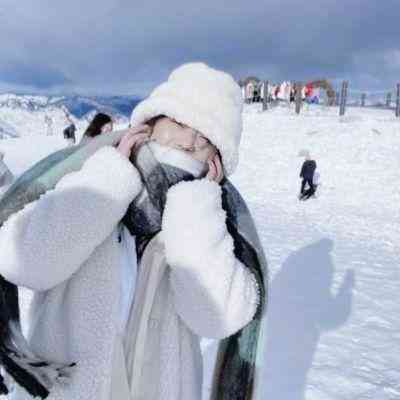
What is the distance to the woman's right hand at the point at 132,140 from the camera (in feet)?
3.90

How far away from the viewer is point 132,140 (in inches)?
47.2

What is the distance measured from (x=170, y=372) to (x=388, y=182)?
47.9 ft

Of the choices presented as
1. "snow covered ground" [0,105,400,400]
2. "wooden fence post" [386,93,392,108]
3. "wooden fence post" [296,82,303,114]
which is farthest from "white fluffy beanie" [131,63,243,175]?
"wooden fence post" [386,93,392,108]

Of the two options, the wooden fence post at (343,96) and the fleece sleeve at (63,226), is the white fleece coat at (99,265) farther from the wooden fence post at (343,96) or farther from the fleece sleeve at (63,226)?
the wooden fence post at (343,96)

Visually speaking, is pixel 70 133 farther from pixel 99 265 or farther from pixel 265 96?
pixel 99 265

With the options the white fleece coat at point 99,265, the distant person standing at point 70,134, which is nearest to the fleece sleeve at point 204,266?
the white fleece coat at point 99,265

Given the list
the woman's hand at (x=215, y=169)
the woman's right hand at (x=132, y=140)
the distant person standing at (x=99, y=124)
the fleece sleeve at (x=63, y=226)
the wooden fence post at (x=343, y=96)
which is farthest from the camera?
the wooden fence post at (x=343, y=96)

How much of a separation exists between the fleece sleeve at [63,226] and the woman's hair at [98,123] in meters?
3.21

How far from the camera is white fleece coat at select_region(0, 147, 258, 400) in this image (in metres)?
1.08

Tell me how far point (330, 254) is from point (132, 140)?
21.8ft

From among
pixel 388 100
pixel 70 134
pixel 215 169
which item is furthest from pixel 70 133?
pixel 215 169

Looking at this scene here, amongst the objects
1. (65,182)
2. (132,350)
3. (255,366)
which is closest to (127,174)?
(65,182)

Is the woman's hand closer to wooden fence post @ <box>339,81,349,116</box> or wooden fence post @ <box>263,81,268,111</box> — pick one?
wooden fence post @ <box>339,81,349,116</box>

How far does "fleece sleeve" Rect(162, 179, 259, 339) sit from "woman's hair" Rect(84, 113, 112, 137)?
10.7ft
